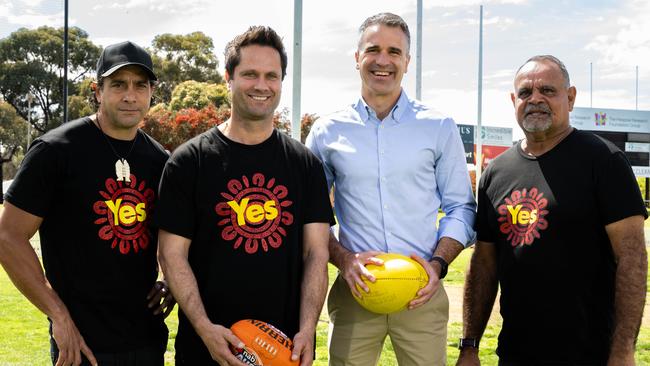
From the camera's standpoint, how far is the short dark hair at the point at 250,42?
3.84 m

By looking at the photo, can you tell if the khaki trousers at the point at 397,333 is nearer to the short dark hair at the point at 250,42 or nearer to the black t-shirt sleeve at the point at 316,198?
the black t-shirt sleeve at the point at 316,198

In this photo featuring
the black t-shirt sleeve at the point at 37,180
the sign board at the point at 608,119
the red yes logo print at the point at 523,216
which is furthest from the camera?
the sign board at the point at 608,119

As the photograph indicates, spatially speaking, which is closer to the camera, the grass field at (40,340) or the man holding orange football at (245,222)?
the man holding orange football at (245,222)

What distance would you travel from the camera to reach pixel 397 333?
4320mm

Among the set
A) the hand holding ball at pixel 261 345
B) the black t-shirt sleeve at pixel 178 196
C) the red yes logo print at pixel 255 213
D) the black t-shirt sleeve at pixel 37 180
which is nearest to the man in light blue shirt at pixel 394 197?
the red yes logo print at pixel 255 213

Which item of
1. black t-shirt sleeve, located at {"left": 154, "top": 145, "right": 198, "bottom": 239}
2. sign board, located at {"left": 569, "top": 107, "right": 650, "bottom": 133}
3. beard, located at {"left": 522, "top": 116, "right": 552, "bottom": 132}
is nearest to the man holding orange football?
black t-shirt sleeve, located at {"left": 154, "top": 145, "right": 198, "bottom": 239}

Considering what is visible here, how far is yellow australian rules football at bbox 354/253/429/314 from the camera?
385 centimetres

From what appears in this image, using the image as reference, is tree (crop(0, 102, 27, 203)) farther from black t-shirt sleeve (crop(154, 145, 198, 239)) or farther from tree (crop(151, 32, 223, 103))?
black t-shirt sleeve (crop(154, 145, 198, 239))

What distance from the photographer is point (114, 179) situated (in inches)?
149

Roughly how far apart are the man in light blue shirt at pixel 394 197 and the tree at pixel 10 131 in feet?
165

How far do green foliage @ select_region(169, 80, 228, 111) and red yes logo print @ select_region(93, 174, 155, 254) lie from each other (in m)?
36.3

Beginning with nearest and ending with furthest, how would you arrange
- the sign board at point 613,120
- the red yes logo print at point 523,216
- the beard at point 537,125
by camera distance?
the red yes logo print at point 523,216
the beard at point 537,125
the sign board at point 613,120

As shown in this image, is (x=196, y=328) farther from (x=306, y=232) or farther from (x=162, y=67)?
(x=162, y=67)

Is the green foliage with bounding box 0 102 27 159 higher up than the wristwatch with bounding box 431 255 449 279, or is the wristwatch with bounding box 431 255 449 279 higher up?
the green foliage with bounding box 0 102 27 159
